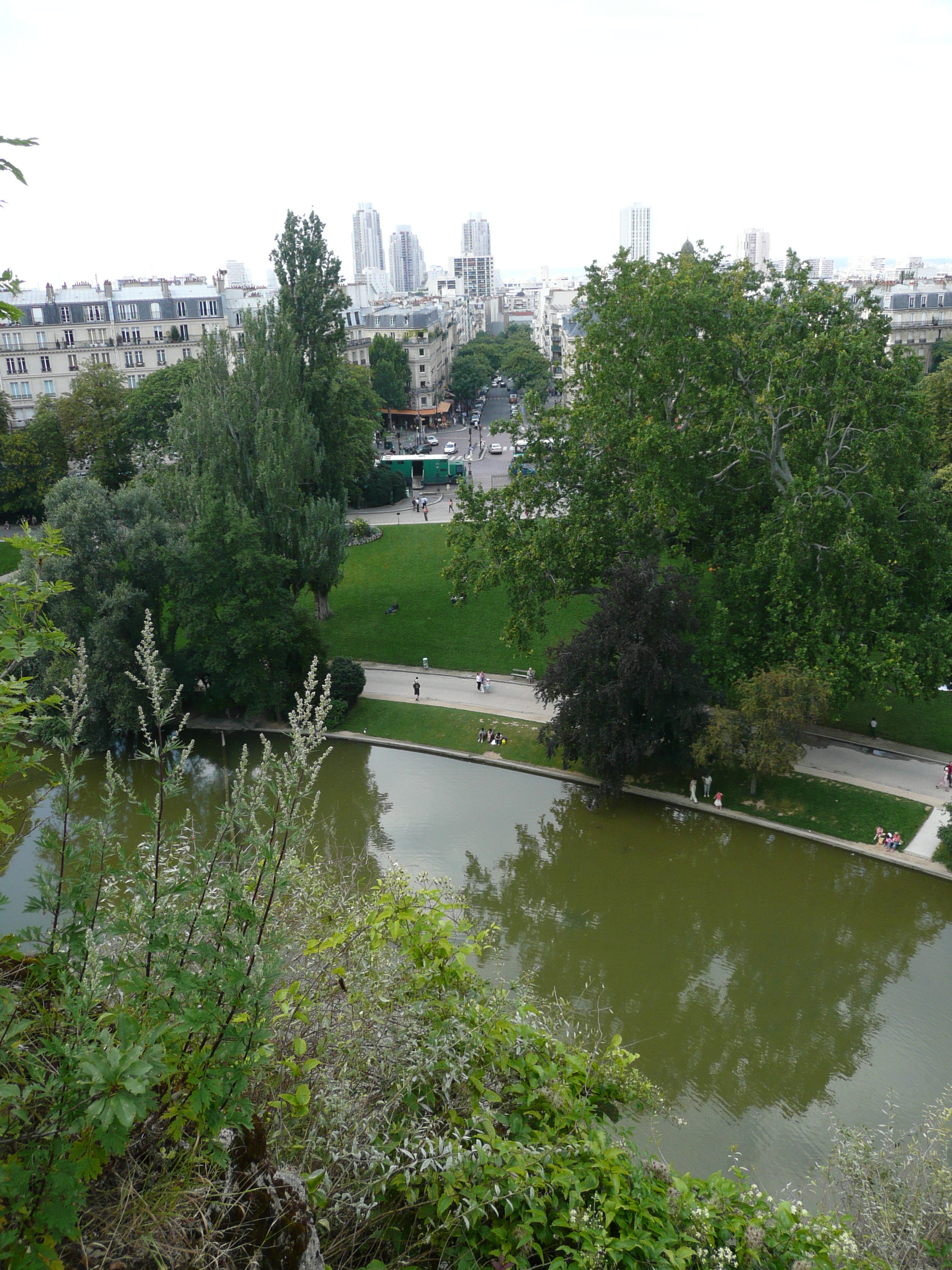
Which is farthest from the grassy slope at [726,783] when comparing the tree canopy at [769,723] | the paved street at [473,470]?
the paved street at [473,470]

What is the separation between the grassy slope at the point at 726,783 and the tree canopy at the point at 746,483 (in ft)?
9.30

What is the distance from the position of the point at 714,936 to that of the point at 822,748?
9.17m

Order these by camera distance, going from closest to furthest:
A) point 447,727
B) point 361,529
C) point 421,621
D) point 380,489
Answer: point 447,727, point 421,621, point 361,529, point 380,489

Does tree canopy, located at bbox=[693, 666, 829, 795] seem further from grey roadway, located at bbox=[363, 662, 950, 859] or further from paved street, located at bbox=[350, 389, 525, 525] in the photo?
paved street, located at bbox=[350, 389, 525, 525]

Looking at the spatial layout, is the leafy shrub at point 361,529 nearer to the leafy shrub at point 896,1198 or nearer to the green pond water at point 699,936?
the green pond water at point 699,936

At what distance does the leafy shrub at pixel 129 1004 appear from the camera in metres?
3.89

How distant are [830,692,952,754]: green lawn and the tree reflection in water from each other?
644cm

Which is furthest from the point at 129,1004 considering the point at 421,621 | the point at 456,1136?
the point at 421,621

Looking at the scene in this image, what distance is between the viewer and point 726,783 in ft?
77.3

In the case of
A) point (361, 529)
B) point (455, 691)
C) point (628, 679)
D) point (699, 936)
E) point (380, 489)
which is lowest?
point (699, 936)

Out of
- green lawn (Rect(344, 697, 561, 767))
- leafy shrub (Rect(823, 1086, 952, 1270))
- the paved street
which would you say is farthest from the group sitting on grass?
the paved street

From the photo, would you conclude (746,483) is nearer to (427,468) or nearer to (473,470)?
(427,468)

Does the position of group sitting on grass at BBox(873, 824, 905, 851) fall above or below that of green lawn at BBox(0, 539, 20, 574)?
below

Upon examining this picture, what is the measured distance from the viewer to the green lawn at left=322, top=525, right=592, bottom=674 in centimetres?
3198
